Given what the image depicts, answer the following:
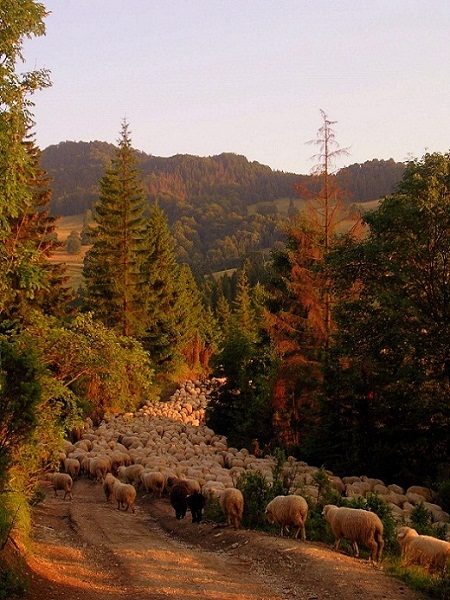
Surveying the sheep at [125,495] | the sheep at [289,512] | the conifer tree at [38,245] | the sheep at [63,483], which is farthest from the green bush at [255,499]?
the conifer tree at [38,245]

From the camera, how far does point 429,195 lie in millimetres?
18469

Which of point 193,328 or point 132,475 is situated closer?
point 132,475

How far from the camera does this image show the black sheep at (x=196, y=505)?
566 inches

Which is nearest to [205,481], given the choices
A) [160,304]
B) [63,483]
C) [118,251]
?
[63,483]

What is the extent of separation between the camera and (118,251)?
127 ft

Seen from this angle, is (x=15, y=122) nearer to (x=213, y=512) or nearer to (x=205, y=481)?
(x=213, y=512)

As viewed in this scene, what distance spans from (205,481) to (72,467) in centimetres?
643

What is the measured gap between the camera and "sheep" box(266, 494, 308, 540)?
11609 millimetres

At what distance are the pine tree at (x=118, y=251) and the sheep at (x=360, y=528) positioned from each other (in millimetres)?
28854

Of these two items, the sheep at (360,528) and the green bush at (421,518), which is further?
the green bush at (421,518)

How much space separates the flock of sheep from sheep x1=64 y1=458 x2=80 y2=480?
0.04 metres

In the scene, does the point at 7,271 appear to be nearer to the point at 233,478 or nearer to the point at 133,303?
the point at 233,478

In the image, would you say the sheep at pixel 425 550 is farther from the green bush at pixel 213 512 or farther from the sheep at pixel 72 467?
the sheep at pixel 72 467

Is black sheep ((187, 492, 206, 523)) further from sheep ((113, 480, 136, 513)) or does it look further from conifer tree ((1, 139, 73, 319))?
conifer tree ((1, 139, 73, 319))
